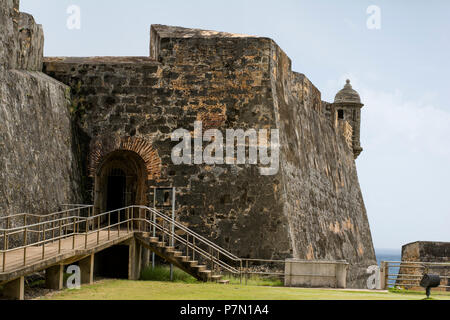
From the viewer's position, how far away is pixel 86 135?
89.5 feet

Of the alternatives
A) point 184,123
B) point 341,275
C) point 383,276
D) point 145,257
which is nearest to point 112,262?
point 145,257

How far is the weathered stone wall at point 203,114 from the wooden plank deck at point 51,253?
359cm

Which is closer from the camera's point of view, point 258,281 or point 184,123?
point 258,281

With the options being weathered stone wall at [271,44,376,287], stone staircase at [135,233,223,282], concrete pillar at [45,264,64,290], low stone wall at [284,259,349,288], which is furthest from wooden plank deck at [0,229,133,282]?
weathered stone wall at [271,44,376,287]

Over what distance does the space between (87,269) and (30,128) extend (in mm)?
4568

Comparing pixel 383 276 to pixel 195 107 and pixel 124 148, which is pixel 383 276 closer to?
pixel 195 107

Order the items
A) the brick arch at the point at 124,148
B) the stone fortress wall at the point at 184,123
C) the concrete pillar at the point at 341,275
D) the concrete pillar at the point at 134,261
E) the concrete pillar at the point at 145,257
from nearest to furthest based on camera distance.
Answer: the concrete pillar at the point at 341,275 → the concrete pillar at the point at 134,261 → the concrete pillar at the point at 145,257 → the stone fortress wall at the point at 184,123 → the brick arch at the point at 124,148

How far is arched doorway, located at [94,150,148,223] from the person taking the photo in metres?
27.1

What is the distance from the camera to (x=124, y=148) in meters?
27.0

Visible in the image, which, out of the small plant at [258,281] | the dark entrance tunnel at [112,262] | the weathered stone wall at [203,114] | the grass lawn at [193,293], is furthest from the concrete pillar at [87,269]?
the weathered stone wall at [203,114]

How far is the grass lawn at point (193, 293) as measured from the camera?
18.6 meters

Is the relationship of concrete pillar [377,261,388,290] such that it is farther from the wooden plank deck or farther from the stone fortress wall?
the wooden plank deck

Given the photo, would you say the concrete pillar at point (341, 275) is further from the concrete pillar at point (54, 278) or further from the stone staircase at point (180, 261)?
the concrete pillar at point (54, 278)

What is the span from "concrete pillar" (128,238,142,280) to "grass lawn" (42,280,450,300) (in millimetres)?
901
